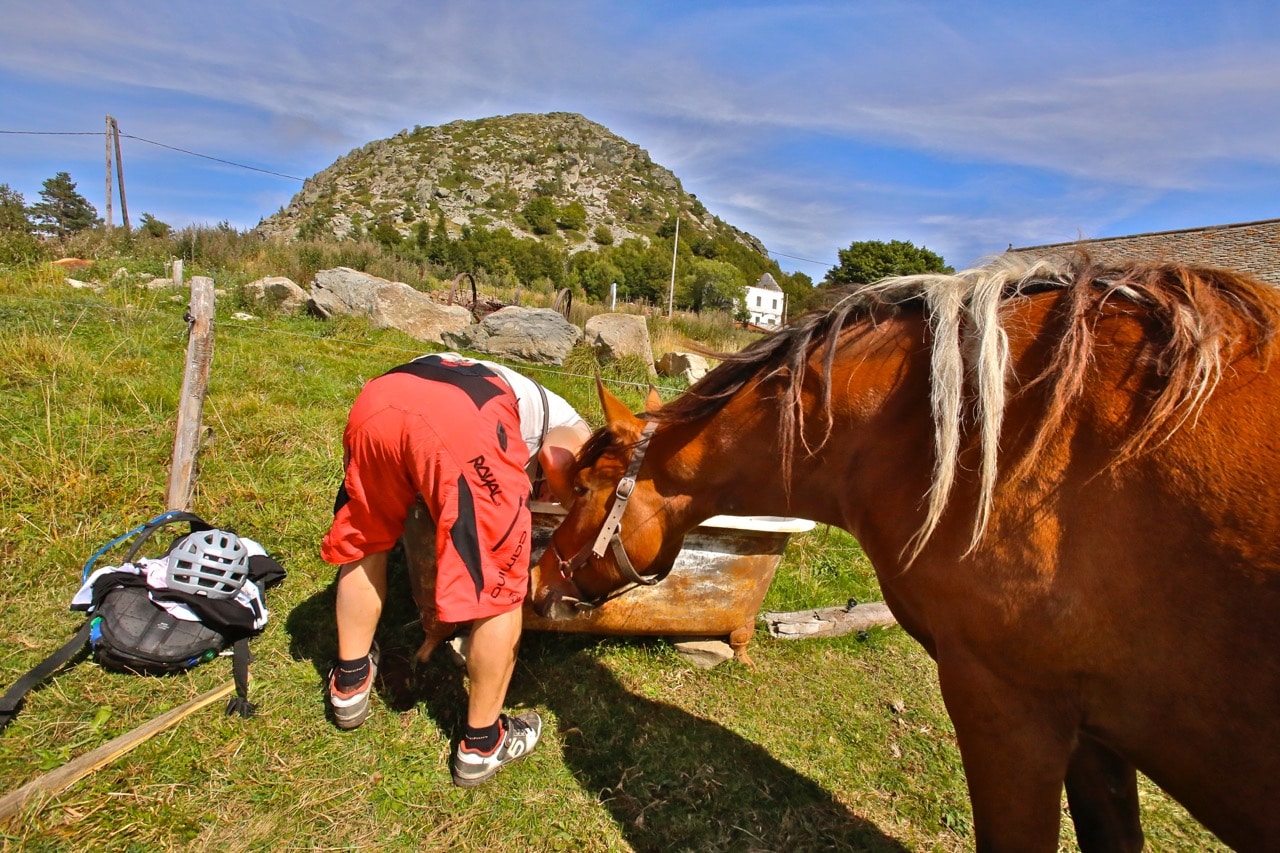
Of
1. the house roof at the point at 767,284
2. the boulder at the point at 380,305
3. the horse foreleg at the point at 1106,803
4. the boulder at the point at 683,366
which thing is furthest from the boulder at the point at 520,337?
the house roof at the point at 767,284

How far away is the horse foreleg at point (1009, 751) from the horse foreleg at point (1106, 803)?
1.87 ft

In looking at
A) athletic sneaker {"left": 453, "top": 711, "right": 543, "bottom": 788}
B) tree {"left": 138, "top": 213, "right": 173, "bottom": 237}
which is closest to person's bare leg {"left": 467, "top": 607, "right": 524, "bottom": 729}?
athletic sneaker {"left": 453, "top": 711, "right": 543, "bottom": 788}

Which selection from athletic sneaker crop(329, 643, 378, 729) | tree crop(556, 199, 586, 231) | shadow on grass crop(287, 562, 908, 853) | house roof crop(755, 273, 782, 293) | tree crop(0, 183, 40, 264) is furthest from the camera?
house roof crop(755, 273, 782, 293)

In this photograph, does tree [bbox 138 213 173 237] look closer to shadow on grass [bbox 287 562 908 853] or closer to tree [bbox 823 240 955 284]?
shadow on grass [bbox 287 562 908 853]

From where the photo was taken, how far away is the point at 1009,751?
1.31m

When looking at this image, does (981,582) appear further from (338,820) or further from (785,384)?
(338,820)

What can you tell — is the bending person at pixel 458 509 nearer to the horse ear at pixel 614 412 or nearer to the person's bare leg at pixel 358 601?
the person's bare leg at pixel 358 601

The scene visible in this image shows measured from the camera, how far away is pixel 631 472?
1878 millimetres

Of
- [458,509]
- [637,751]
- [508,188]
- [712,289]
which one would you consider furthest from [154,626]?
[508,188]

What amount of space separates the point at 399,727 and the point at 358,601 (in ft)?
1.87

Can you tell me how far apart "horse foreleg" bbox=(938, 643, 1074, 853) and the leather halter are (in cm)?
94

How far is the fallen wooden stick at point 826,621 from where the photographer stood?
3432 mm

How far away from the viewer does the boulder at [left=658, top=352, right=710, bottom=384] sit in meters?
9.30

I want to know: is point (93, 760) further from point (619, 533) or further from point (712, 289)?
point (712, 289)
